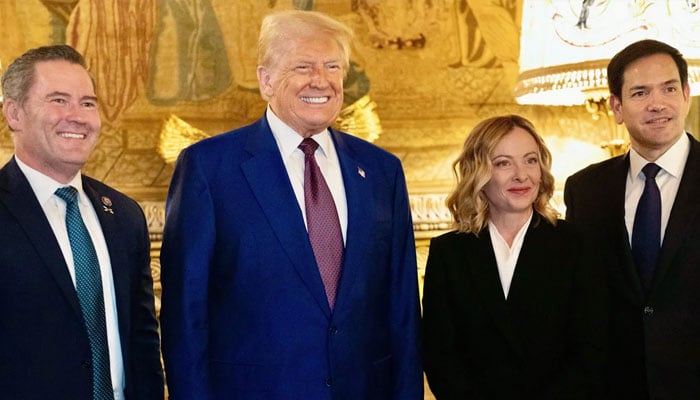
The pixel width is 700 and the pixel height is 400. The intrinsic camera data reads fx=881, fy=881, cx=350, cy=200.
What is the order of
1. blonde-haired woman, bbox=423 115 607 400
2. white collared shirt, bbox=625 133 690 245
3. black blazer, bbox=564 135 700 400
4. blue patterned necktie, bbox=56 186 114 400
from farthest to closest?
white collared shirt, bbox=625 133 690 245 → black blazer, bbox=564 135 700 400 → blonde-haired woman, bbox=423 115 607 400 → blue patterned necktie, bbox=56 186 114 400

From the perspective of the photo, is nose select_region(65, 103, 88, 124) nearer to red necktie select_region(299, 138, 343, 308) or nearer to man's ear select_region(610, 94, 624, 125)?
red necktie select_region(299, 138, 343, 308)

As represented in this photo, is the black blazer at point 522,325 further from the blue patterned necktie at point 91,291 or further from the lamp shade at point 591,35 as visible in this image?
the lamp shade at point 591,35

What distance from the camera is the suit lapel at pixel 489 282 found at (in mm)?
2717

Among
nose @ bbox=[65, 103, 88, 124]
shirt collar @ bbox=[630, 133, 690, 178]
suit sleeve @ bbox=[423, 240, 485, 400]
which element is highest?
nose @ bbox=[65, 103, 88, 124]

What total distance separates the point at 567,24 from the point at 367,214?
180cm

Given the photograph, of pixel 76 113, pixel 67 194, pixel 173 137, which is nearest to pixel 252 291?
pixel 67 194

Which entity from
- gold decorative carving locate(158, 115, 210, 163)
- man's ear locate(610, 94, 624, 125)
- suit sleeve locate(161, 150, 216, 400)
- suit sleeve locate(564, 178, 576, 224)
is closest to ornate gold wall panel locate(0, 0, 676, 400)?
gold decorative carving locate(158, 115, 210, 163)

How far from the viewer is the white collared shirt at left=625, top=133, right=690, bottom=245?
2957 millimetres

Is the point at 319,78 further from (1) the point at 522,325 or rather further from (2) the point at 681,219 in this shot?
(2) the point at 681,219

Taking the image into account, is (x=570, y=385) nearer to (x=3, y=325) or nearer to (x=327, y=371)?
(x=327, y=371)

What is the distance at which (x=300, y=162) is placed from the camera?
268 centimetres

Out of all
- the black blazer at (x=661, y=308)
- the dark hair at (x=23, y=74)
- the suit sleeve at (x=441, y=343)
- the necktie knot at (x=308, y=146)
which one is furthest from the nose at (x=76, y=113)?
the black blazer at (x=661, y=308)

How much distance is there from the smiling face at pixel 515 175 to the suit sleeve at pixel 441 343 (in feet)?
0.83

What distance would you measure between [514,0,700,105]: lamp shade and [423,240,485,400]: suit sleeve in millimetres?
1447
